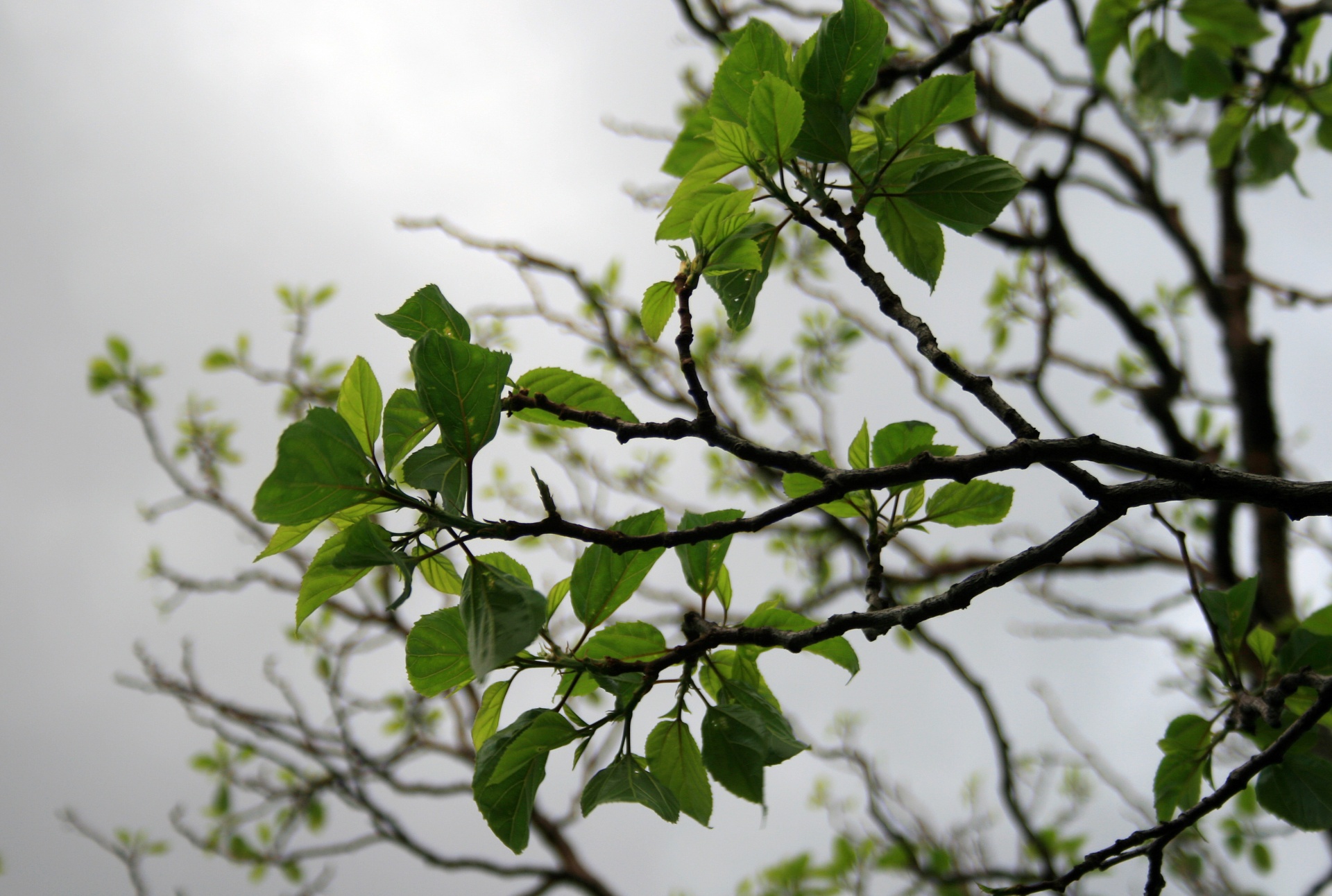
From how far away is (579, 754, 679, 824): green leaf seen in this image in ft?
1.86

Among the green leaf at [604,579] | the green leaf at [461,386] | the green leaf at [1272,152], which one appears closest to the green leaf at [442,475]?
the green leaf at [461,386]

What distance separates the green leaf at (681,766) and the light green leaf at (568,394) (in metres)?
0.27

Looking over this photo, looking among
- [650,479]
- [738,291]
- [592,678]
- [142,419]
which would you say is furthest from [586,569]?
[142,419]

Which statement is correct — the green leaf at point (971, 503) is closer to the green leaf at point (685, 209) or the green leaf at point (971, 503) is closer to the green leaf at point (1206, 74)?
the green leaf at point (685, 209)

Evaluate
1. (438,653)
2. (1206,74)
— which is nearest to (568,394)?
(438,653)

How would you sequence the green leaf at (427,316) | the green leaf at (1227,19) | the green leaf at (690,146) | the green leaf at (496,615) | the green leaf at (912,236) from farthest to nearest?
1. the green leaf at (1227,19)
2. the green leaf at (690,146)
3. the green leaf at (912,236)
4. the green leaf at (427,316)
5. the green leaf at (496,615)

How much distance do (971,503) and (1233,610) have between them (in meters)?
0.32

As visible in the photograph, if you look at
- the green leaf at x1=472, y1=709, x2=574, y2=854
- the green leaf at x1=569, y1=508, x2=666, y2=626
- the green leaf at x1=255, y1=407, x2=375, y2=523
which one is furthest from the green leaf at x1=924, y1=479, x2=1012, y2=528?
the green leaf at x1=255, y1=407, x2=375, y2=523

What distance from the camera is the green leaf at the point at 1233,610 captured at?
2.52 ft

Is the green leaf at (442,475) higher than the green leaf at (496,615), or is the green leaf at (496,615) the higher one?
the green leaf at (442,475)

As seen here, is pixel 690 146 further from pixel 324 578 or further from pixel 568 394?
pixel 324 578

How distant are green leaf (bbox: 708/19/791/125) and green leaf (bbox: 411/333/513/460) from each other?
308 millimetres

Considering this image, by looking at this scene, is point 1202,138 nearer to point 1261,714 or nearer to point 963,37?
point 963,37

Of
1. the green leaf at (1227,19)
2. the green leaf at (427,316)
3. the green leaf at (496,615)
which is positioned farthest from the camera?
the green leaf at (1227,19)
